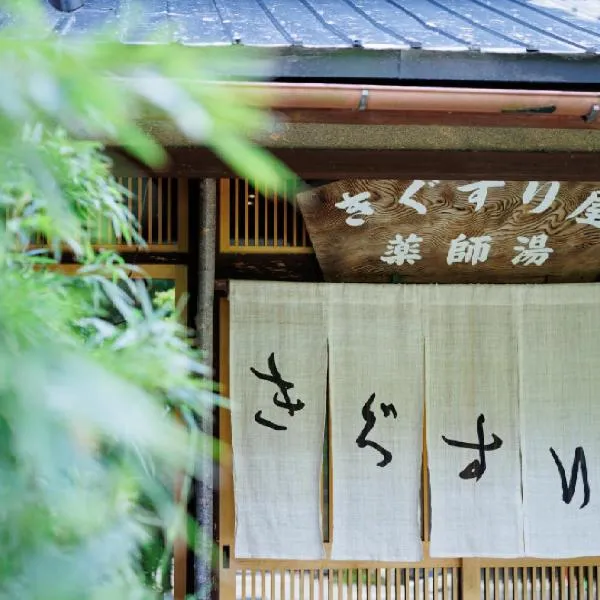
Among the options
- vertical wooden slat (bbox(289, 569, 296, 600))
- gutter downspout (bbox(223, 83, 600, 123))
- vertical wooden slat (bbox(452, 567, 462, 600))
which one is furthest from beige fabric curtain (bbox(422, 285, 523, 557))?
gutter downspout (bbox(223, 83, 600, 123))

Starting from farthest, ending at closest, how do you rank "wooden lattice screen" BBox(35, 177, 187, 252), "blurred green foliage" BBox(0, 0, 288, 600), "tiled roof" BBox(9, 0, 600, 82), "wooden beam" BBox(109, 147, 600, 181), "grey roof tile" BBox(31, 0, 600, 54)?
1. "wooden lattice screen" BBox(35, 177, 187, 252)
2. "wooden beam" BBox(109, 147, 600, 181)
3. "grey roof tile" BBox(31, 0, 600, 54)
4. "tiled roof" BBox(9, 0, 600, 82)
5. "blurred green foliage" BBox(0, 0, 288, 600)

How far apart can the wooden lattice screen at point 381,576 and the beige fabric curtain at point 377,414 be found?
141 mm

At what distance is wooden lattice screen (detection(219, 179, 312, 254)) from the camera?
217 inches

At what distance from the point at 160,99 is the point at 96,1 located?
14.1ft

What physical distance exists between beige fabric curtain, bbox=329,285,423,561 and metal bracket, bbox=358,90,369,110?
92.4 inches

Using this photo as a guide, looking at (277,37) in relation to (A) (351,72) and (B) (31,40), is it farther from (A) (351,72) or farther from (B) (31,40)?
(B) (31,40)

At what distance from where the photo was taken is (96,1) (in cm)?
499

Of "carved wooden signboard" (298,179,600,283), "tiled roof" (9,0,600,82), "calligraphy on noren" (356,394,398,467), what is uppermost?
"tiled roof" (9,0,600,82)

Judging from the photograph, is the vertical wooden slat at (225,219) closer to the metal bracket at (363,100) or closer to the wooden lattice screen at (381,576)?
the wooden lattice screen at (381,576)

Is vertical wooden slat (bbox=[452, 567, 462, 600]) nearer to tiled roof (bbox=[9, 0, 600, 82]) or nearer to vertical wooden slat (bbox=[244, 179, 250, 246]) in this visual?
vertical wooden slat (bbox=[244, 179, 250, 246])

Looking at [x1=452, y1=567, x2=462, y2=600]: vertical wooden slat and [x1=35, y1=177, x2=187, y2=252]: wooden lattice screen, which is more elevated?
[x1=35, y1=177, x2=187, y2=252]: wooden lattice screen

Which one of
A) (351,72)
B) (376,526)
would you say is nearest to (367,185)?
(351,72)

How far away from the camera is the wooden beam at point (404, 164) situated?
4031 mm

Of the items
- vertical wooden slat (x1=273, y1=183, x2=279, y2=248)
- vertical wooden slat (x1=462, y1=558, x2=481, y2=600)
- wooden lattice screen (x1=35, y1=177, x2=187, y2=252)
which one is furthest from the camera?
vertical wooden slat (x1=462, y1=558, x2=481, y2=600)
